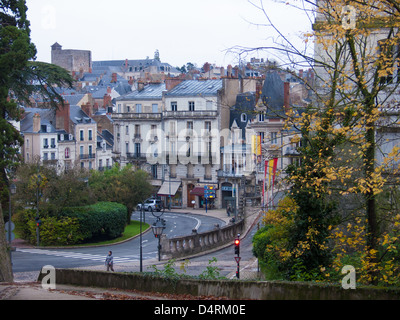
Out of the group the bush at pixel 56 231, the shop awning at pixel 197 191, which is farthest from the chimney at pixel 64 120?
the bush at pixel 56 231

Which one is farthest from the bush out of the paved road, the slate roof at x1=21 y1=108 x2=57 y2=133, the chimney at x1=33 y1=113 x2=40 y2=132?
the slate roof at x1=21 y1=108 x2=57 y2=133

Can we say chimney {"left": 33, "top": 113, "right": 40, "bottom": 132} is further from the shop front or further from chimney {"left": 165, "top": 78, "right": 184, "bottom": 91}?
the shop front

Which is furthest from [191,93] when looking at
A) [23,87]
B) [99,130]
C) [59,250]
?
[23,87]

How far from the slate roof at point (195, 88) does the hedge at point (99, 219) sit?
72.2ft

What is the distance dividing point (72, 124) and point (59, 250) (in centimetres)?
3739

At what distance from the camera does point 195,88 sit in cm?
6925

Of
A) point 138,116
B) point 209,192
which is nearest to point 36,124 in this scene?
point 138,116

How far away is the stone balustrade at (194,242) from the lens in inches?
1419

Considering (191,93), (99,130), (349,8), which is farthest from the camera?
(99,130)

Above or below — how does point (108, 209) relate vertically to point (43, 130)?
below

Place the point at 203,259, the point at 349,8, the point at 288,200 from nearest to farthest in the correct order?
1. the point at 349,8
2. the point at 288,200
3. the point at 203,259
